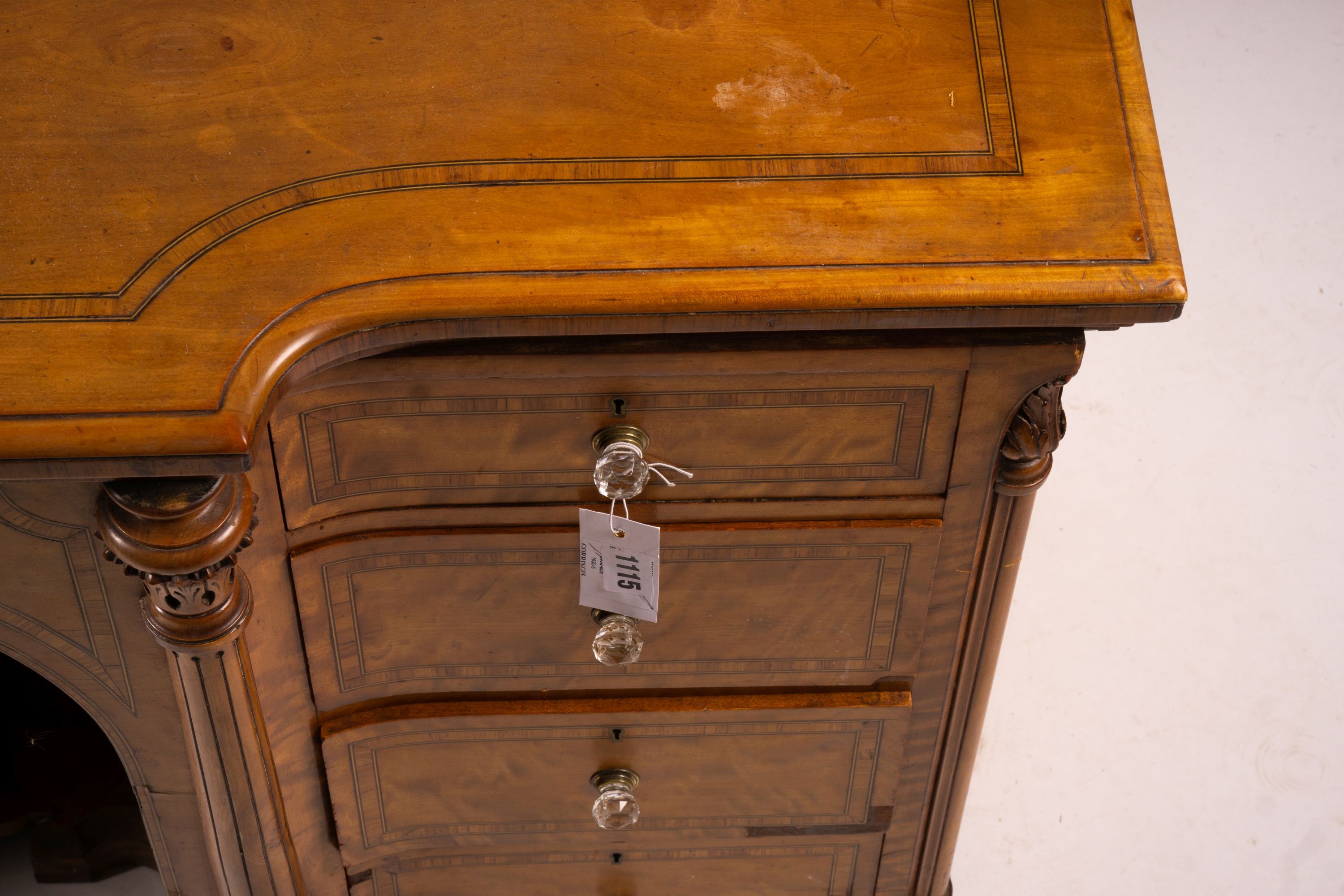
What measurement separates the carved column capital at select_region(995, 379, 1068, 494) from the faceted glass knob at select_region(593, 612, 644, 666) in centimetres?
26

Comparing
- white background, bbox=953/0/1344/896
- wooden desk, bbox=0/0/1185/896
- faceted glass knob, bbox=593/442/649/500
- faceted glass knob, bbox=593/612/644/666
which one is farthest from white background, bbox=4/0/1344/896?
faceted glass knob, bbox=593/442/649/500

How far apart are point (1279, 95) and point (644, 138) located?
1.31m

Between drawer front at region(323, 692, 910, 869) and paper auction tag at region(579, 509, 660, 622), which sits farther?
drawer front at region(323, 692, 910, 869)

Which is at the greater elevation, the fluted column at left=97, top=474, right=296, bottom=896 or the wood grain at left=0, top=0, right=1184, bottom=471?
the wood grain at left=0, top=0, right=1184, bottom=471

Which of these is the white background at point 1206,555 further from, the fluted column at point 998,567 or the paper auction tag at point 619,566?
the paper auction tag at point 619,566

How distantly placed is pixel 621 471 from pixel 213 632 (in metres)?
0.26

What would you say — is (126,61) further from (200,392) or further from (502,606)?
(502,606)

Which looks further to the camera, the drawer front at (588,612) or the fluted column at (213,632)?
the drawer front at (588,612)

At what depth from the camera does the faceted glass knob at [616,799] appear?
3.21 feet

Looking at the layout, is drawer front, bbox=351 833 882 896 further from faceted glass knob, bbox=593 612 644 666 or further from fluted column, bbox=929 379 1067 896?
faceted glass knob, bbox=593 612 644 666

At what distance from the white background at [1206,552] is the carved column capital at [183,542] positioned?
2.70ft

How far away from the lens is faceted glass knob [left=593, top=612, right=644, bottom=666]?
886mm

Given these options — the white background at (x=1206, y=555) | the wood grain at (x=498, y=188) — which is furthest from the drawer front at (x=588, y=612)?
the white background at (x=1206, y=555)

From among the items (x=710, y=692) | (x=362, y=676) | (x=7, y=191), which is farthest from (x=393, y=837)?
(x=7, y=191)
